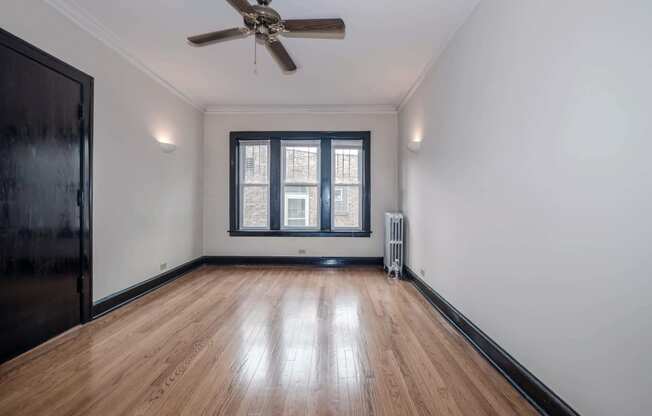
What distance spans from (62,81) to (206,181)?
9.65 feet

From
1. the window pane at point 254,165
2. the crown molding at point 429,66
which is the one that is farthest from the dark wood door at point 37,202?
the crown molding at point 429,66

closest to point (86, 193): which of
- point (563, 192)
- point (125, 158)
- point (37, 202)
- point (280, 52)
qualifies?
point (37, 202)

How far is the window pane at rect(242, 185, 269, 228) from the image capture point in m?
5.54

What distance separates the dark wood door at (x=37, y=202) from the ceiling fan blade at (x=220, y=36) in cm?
120

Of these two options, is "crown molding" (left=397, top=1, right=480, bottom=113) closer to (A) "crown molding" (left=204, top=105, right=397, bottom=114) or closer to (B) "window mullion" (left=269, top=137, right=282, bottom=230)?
(A) "crown molding" (left=204, top=105, right=397, bottom=114)

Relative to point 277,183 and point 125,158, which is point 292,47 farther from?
point 277,183

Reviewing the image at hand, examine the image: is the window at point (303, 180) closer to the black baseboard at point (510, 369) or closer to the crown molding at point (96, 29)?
the crown molding at point (96, 29)

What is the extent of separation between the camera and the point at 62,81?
258 centimetres

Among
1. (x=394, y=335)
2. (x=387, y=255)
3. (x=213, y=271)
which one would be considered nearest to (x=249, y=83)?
(x=213, y=271)

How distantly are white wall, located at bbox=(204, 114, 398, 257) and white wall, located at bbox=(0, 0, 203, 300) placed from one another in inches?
26.9

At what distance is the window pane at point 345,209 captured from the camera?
5512 mm

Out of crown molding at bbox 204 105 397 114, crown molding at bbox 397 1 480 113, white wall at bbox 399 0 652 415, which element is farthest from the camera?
crown molding at bbox 204 105 397 114

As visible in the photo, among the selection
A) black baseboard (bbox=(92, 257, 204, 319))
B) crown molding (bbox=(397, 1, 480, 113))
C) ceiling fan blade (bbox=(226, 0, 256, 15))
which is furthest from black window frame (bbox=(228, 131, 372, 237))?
ceiling fan blade (bbox=(226, 0, 256, 15))

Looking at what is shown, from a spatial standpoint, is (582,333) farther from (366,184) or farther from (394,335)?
(366,184)
